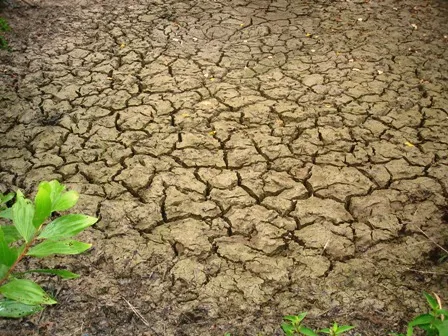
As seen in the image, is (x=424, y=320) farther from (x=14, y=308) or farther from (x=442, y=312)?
(x=14, y=308)

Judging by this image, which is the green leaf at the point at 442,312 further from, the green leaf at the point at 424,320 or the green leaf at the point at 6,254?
the green leaf at the point at 6,254

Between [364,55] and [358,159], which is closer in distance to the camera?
[358,159]

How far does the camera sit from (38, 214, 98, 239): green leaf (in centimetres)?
82

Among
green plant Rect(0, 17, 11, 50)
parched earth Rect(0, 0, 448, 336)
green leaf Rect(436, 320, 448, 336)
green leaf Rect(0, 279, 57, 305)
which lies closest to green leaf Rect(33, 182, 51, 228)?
green leaf Rect(0, 279, 57, 305)

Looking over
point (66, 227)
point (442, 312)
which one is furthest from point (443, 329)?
point (66, 227)

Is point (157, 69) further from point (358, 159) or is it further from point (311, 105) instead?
point (358, 159)

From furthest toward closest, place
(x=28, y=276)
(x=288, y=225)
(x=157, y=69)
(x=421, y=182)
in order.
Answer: (x=157, y=69)
(x=421, y=182)
(x=288, y=225)
(x=28, y=276)

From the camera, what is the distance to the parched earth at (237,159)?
6.61ft

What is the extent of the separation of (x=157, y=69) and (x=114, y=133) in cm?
94

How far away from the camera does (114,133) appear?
3.03 metres

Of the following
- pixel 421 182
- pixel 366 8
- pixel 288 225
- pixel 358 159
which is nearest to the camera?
pixel 288 225

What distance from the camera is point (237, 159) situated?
2.80m

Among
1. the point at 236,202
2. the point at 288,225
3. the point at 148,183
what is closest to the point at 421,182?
the point at 288,225

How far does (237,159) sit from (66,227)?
79.2 inches
